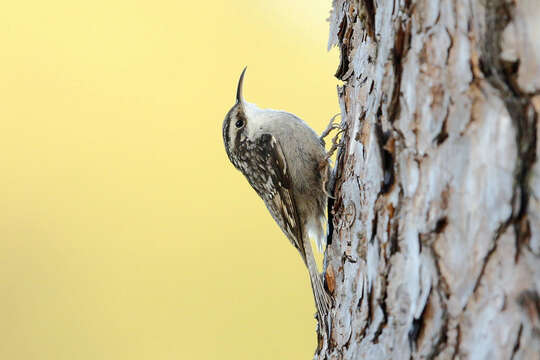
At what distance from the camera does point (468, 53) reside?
854 millimetres

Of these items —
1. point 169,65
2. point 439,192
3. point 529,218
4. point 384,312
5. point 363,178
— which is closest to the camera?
point 529,218

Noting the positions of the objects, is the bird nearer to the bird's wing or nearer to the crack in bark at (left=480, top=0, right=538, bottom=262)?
the bird's wing

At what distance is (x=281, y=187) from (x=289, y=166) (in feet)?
0.29

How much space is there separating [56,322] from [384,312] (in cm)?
263

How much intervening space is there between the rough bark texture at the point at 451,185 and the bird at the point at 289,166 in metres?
0.86

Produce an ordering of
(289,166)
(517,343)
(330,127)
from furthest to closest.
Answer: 1. (289,166)
2. (330,127)
3. (517,343)

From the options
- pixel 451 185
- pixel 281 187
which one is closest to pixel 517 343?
pixel 451 185

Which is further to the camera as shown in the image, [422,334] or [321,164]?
[321,164]

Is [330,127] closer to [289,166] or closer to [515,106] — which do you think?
[289,166]

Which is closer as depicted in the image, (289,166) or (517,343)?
(517,343)

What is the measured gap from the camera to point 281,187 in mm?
2037

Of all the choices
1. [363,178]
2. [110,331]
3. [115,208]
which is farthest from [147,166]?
[363,178]

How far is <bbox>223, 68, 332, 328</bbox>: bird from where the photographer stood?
1973 millimetres

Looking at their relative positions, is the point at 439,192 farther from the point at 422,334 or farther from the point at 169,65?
the point at 169,65
